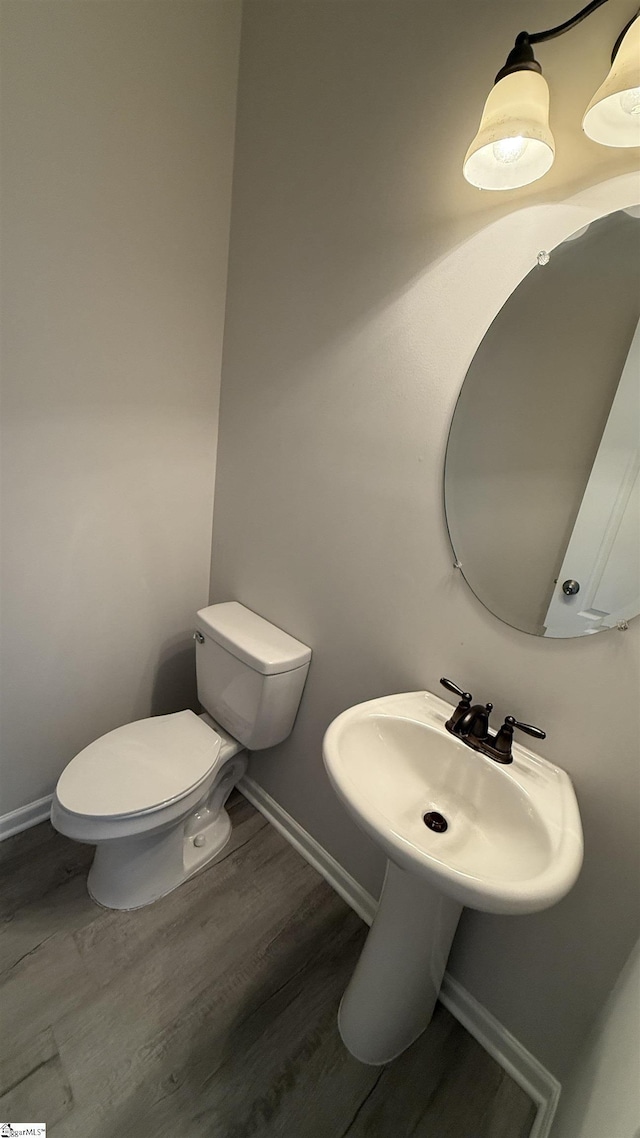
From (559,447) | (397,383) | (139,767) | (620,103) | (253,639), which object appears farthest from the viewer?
(253,639)

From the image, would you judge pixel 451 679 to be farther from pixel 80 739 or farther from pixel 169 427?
pixel 80 739

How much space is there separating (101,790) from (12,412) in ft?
3.35

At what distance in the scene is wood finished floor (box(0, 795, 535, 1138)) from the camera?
102cm

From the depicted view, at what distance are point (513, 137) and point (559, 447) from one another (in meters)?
0.51

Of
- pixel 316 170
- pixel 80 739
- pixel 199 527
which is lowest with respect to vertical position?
pixel 80 739

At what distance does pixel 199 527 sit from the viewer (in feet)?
5.81

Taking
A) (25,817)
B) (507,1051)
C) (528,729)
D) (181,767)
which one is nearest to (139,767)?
(181,767)

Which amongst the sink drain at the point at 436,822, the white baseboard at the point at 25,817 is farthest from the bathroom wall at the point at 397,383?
the white baseboard at the point at 25,817

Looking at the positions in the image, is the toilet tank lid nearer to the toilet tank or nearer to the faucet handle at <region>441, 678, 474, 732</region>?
the toilet tank

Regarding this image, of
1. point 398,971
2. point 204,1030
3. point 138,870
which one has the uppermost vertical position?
point 398,971

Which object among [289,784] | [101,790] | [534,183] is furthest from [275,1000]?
[534,183]

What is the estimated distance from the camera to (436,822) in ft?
3.24

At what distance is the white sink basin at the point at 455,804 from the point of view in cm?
71

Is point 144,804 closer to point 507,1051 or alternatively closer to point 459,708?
point 459,708
